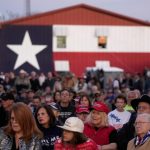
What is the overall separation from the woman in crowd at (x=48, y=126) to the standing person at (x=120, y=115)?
10.1ft

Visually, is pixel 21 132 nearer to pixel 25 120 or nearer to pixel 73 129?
pixel 25 120

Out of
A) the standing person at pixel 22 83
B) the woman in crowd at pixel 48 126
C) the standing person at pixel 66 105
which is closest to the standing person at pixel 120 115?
the standing person at pixel 66 105

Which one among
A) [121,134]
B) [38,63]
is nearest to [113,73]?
[38,63]

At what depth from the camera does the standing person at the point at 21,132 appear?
6457 millimetres

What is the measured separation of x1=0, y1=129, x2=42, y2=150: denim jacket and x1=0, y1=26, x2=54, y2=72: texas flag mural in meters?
30.2

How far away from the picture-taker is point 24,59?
37.3m

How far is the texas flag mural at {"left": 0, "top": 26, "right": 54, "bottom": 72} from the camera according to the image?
121ft

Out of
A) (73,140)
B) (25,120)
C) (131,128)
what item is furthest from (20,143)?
(131,128)

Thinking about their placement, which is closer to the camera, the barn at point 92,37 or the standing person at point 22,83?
the standing person at point 22,83

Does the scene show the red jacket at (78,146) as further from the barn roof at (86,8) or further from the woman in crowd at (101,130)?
the barn roof at (86,8)

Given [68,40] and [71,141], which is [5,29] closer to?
[68,40]

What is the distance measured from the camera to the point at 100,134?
25.4ft

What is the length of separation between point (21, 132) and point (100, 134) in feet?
5.15

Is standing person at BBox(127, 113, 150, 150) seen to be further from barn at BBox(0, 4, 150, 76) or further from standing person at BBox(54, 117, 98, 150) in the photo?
barn at BBox(0, 4, 150, 76)
